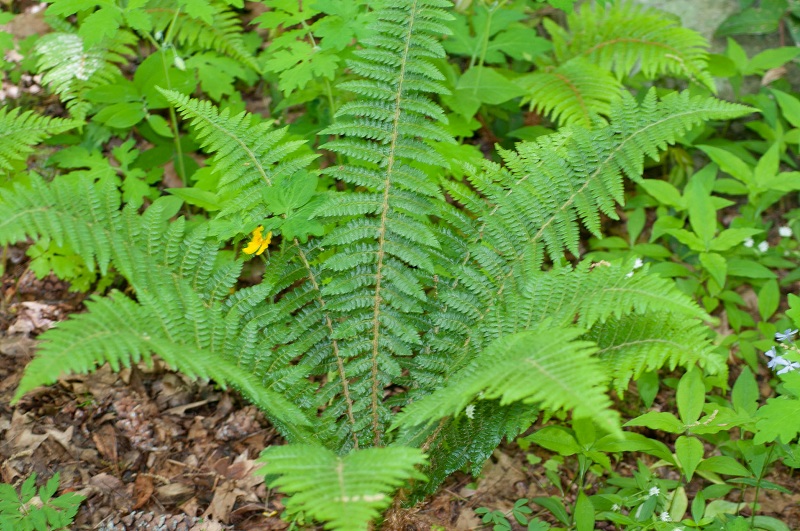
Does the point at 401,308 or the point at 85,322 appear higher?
the point at 85,322

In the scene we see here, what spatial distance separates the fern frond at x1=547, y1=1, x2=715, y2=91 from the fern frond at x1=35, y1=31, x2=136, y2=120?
218 centimetres

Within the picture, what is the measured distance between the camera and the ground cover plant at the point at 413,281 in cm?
193

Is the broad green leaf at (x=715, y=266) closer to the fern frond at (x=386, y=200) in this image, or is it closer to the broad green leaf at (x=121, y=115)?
the fern frond at (x=386, y=200)

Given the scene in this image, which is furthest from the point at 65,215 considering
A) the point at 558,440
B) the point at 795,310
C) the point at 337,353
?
the point at 795,310

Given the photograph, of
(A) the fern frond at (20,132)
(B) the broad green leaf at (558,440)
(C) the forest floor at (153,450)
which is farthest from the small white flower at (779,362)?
(A) the fern frond at (20,132)

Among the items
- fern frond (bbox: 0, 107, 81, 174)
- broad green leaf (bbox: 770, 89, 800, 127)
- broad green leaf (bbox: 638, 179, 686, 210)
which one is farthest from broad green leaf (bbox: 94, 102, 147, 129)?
broad green leaf (bbox: 770, 89, 800, 127)

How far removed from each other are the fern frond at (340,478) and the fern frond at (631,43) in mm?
2429

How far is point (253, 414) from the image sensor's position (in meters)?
2.96

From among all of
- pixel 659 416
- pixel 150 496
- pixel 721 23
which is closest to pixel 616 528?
pixel 659 416

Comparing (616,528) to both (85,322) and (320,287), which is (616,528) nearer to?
(320,287)

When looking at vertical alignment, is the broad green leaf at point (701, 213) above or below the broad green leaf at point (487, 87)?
below

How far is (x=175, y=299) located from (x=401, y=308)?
0.74 meters

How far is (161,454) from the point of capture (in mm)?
2777

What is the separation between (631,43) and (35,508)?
3195 millimetres
